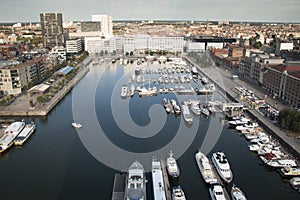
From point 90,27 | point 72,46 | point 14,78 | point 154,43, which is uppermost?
point 90,27

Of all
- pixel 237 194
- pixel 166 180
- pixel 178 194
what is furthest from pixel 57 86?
pixel 237 194

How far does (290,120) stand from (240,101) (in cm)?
293

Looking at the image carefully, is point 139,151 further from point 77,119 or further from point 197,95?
point 197,95

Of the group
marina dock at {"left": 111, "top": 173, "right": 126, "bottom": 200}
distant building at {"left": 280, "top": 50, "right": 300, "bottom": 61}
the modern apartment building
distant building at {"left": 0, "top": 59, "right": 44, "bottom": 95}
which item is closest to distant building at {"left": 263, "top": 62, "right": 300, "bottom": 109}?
distant building at {"left": 280, "top": 50, "right": 300, "bottom": 61}

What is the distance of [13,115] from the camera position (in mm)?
9680

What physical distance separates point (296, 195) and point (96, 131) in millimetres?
5577

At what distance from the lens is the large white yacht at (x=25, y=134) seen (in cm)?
760

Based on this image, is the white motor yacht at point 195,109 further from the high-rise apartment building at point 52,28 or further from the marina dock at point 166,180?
the high-rise apartment building at point 52,28

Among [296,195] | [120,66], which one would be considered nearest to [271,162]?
[296,195]

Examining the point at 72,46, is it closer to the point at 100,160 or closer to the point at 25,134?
the point at 25,134

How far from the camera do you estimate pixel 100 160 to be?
6.66 metres

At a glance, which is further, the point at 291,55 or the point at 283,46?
the point at 283,46

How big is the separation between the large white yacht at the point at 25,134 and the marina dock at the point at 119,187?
3.55m

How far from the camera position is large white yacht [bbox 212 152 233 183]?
5645 mm
